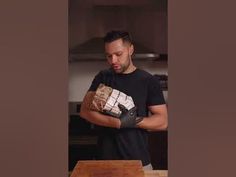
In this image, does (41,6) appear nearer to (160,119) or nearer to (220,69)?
(220,69)

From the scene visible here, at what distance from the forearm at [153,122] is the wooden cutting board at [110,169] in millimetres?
96

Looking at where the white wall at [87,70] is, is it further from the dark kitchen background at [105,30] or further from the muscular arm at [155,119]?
the muscular arm at [155,119]

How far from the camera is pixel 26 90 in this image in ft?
1.18

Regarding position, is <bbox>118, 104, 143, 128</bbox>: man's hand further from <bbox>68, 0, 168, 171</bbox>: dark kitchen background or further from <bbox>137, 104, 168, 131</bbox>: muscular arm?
<bbox>68, 0, 168, 171</bbox>: dark kitchen background

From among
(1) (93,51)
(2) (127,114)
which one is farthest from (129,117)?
(1) (93,51)

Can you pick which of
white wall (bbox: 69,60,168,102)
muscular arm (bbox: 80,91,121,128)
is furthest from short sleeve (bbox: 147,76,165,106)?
white wall (bbox: 69,60,168,102)

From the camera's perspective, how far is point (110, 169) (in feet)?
2.55

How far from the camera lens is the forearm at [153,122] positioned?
34.8 inches

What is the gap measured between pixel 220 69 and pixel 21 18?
0.75 ft

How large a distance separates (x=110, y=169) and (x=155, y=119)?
0.20m

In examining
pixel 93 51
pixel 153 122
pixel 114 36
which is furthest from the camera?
pixel 93 51

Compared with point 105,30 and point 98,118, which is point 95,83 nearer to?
point 98,118

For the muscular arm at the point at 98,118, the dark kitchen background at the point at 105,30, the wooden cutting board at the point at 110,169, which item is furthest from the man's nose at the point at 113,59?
the dark kitchen background at the point at 105,30

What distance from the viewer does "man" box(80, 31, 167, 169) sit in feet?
2.85
